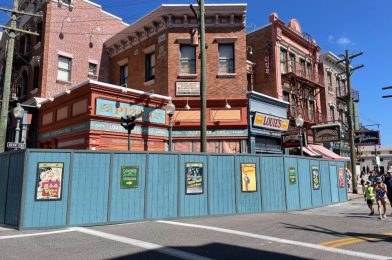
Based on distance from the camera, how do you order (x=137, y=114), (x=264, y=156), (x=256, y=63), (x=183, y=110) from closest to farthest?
(x=264, y=156) < (x=137, y=114) < (x=183, y=110) < (x=256, y=63)

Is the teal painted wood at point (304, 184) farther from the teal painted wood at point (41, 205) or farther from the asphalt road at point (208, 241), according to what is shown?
the teal painted wood at point (41, 205)

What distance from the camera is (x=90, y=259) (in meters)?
6.27

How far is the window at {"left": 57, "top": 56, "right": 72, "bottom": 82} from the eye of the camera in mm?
21578

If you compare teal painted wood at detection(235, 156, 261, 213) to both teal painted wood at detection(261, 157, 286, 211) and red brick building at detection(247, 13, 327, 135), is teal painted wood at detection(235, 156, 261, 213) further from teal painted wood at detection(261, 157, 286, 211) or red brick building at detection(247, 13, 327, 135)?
red brick building at detection(247, 13, 327, 135)

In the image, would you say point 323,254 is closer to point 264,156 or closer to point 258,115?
point 264,156

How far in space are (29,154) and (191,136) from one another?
9.26 m

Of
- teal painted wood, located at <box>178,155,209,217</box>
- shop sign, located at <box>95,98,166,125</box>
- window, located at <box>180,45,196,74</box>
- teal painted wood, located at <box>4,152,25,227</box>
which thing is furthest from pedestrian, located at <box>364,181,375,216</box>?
teal painted wood, located at <box>4,152,25,227</box>

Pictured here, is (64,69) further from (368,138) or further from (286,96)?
(368,138)

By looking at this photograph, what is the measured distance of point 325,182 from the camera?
56.3 ft

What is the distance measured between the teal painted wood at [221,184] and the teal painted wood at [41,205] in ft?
16.5

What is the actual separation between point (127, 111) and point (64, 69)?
7959 mm

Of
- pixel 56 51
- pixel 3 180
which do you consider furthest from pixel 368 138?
pixel 3 180

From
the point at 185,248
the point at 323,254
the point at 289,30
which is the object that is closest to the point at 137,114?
the point at 185,248

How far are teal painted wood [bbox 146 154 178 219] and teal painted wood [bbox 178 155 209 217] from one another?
0.22 metres
